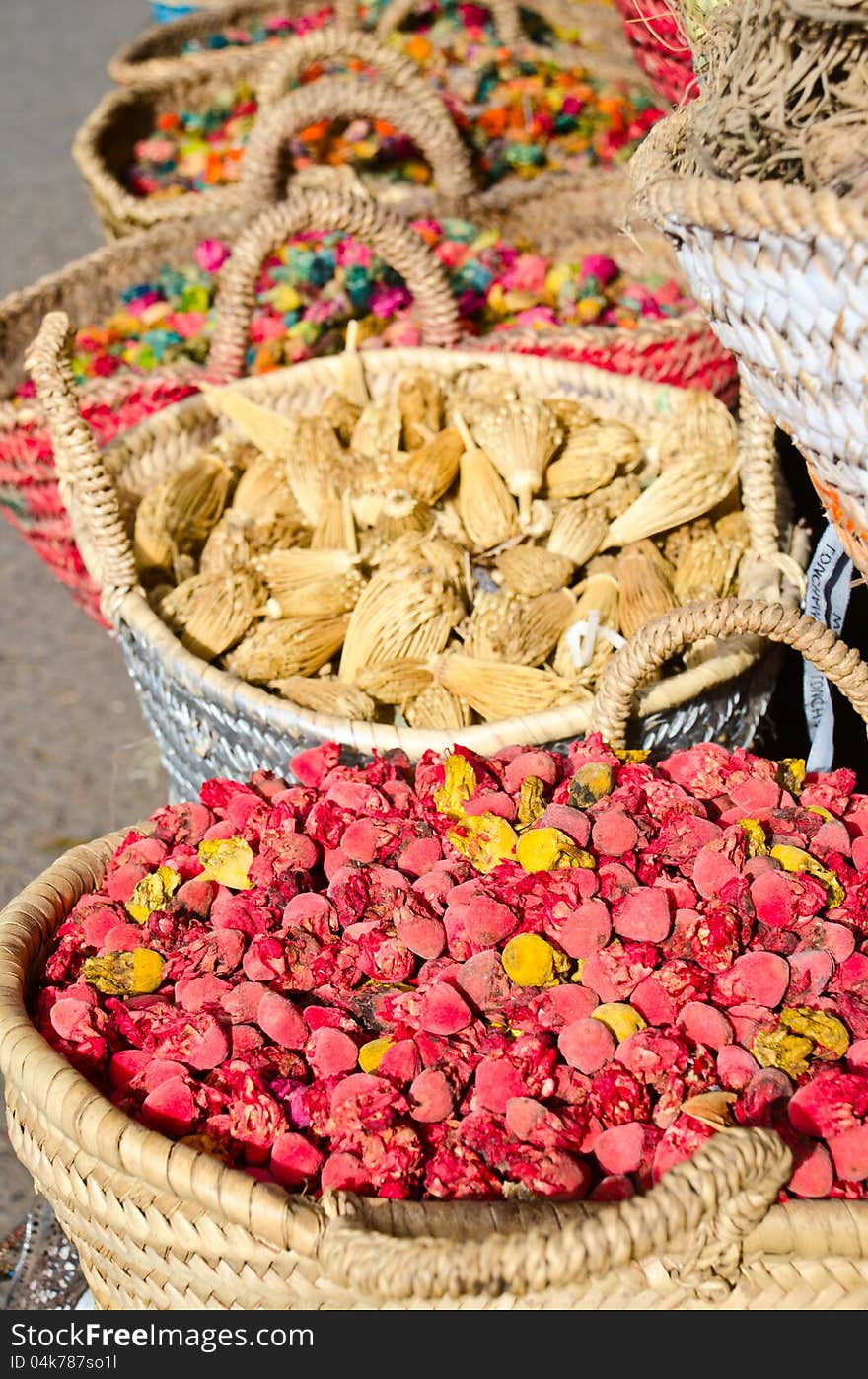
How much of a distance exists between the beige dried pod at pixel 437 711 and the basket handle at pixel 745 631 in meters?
0.33

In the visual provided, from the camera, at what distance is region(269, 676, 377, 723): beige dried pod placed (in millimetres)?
1466

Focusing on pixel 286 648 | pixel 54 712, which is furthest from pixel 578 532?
pixel 54 712

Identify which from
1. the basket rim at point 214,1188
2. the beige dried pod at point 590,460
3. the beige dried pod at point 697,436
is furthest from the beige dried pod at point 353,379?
the basket rim at point 214,1188

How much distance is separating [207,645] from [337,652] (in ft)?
0.57

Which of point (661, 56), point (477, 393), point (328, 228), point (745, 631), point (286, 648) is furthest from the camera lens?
point (661, 56)

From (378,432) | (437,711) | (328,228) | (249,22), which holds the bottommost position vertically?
(437,711)

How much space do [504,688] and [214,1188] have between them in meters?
0.74

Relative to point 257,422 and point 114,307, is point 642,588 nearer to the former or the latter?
point 257,422

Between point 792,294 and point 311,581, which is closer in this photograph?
point 792,294

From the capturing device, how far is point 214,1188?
0.84 m

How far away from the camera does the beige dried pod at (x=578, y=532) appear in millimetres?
1649

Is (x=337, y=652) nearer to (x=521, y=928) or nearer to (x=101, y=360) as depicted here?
(x=521, y=928)

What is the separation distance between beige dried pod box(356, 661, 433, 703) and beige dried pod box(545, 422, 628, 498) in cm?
39

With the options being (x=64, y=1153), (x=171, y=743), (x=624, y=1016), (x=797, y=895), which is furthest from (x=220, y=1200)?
(x=171, y=743)
